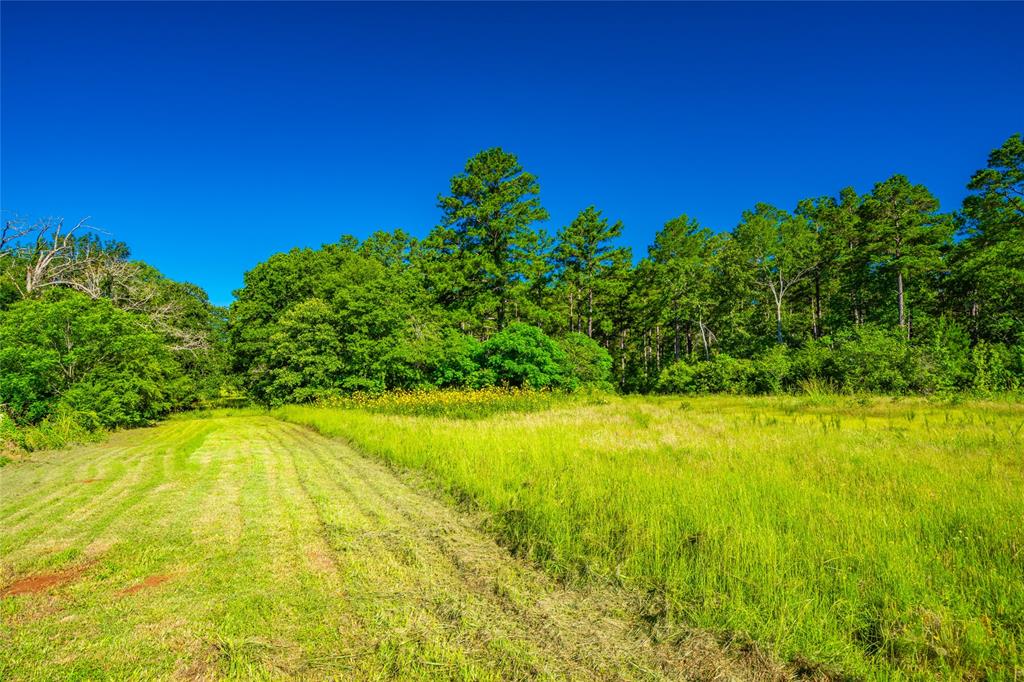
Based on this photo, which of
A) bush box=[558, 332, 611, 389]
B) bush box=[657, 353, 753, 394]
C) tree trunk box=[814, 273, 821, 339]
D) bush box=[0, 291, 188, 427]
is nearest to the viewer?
bush box=[0, 291, 188, 427]

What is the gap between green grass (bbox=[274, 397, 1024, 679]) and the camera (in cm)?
298

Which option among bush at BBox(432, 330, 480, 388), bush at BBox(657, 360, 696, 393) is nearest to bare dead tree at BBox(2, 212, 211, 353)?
bush at BBox(432, 330, 480, 388)

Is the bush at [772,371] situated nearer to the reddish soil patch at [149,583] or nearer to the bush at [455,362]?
the bush at [455,362]

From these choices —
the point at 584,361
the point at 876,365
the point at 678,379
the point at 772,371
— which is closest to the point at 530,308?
the point at 584,361

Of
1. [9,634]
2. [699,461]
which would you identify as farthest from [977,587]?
[9,634]

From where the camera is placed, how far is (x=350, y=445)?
40.4 ft

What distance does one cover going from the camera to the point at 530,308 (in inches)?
1371

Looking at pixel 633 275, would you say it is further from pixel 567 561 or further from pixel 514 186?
pixel 567 561

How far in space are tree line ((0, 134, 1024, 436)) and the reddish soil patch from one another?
18463 millimetres

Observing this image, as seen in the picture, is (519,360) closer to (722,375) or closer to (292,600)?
(722,375)

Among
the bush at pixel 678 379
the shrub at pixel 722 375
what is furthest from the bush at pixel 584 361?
the shrub at pixel 722 375

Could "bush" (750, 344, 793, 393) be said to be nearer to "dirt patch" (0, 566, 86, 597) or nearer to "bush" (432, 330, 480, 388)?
"bush" (432, 330, 480, 388)

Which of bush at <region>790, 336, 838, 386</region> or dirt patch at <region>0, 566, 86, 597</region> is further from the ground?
bush at <region>790, 336, 838, 386</region>

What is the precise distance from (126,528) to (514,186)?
31.2m
